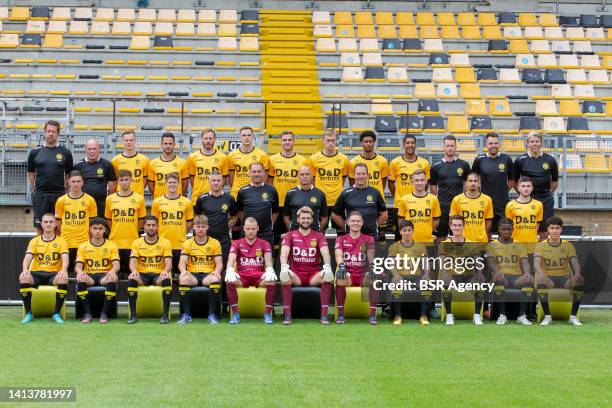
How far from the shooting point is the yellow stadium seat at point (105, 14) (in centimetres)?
2330

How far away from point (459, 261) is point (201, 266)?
310 cm

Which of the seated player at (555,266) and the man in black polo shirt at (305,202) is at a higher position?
the man in black polo shirt at (305,202)

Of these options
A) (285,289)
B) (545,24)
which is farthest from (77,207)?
(545,24)

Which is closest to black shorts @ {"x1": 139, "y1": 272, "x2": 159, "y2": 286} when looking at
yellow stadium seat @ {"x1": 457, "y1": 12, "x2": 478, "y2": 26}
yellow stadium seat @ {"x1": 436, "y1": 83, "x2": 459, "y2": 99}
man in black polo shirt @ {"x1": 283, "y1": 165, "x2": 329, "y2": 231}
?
man in black polo shirt @ {"x1": 283, "y1": 165, "x2": 329, "y2": 231}

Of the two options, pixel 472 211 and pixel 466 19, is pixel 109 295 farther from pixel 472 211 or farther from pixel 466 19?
pixel 466 19

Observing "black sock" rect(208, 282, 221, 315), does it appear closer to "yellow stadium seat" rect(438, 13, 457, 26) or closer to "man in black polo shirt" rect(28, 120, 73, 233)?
"man in black polo shirt" rect(28, 120, 73, 233)

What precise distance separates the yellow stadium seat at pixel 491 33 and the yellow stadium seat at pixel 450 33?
69 centimetres

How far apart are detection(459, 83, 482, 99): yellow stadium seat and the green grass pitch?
1144cm

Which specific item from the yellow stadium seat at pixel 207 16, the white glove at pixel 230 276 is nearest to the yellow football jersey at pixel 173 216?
the white glove at pixel 230 276

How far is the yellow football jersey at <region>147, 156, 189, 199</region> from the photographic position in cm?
1227

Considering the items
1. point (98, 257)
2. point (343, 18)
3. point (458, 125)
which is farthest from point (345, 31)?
point (98, 257)

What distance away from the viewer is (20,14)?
23.4 metres

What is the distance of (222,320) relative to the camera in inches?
436

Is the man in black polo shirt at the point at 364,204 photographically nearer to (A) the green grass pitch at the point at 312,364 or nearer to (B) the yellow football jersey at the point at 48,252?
(A) the green grass pitch at the point at 312,364
